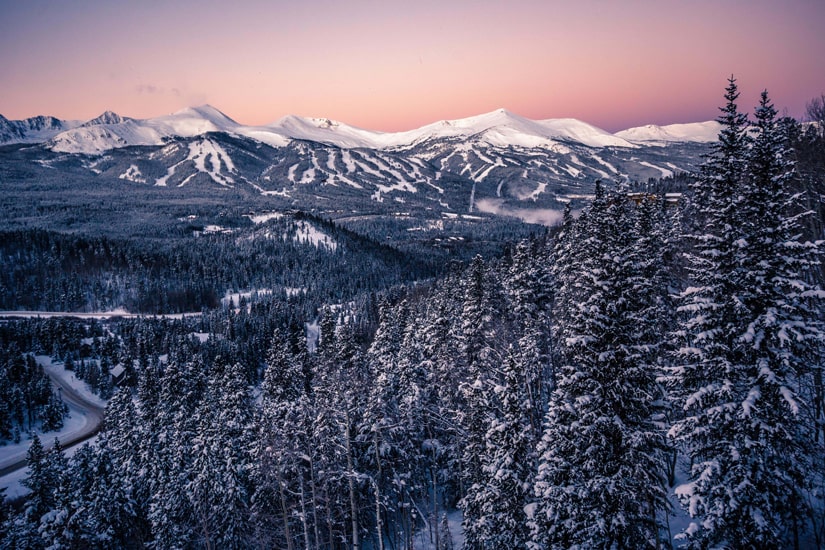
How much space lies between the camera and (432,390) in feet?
120

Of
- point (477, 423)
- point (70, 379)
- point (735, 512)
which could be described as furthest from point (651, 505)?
point (70, 379)

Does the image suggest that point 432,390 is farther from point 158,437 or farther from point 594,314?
point 158,437

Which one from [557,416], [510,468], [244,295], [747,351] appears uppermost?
[747,351]

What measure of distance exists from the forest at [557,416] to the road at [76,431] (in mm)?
16572

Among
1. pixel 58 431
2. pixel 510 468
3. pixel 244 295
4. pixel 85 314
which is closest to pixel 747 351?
pixel 510 468

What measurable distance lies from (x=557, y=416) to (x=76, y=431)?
10405 cm

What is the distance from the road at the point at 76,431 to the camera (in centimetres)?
7206

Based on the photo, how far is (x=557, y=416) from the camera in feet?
57.3

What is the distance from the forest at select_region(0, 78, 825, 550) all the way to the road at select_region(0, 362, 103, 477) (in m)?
16.6

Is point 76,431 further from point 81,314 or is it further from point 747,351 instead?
point 747,351

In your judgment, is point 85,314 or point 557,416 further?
point 85,314

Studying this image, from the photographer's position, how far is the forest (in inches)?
525

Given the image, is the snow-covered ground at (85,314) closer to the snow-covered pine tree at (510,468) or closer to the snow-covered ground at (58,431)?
the snow-covered ground at (58,431)

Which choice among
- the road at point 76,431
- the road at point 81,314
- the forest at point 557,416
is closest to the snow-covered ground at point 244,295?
the road at point 81,314
